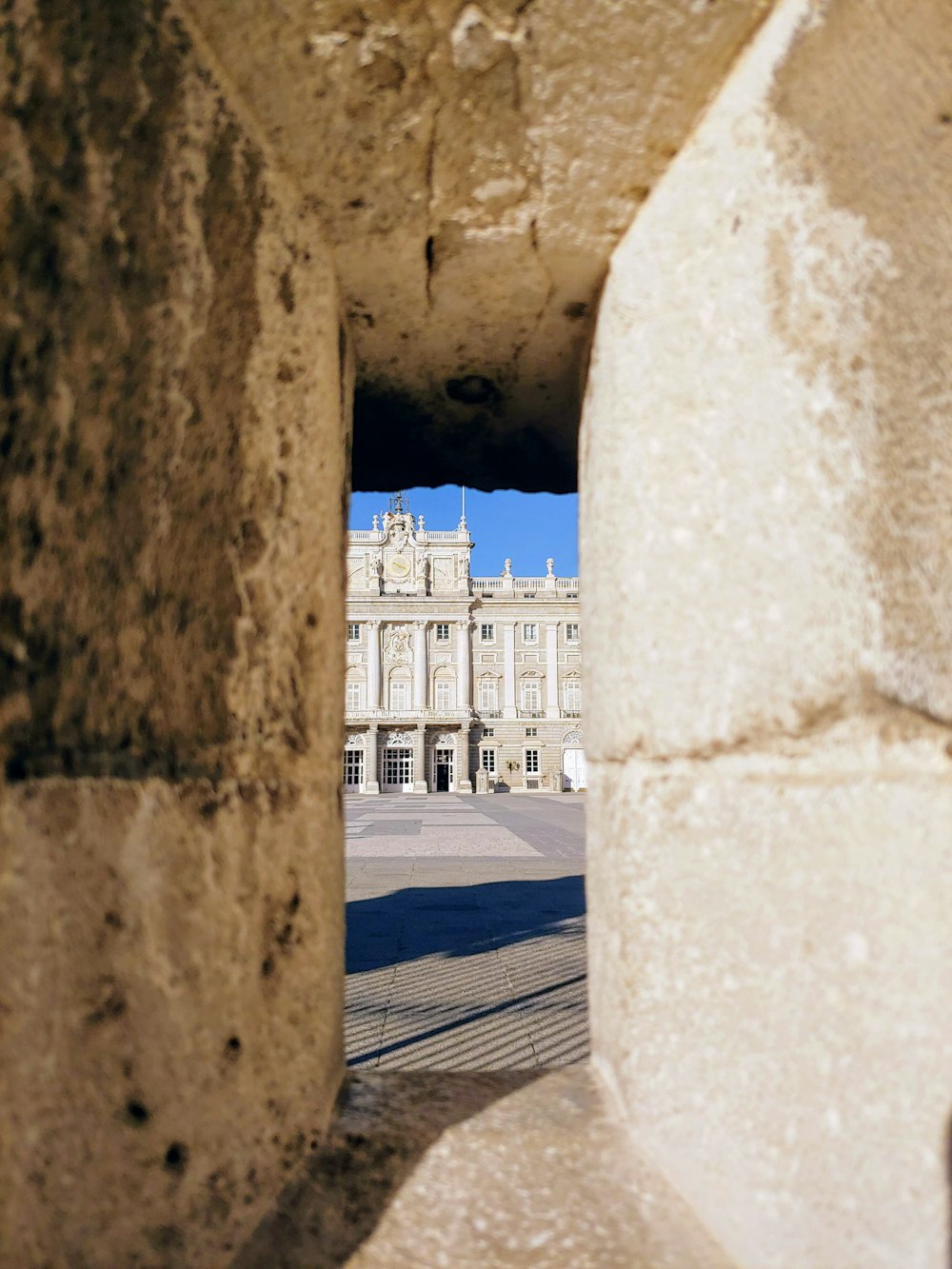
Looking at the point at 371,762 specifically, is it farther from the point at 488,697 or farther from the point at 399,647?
the point at 488,697

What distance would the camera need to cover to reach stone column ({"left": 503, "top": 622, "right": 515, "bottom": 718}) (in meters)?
41.3

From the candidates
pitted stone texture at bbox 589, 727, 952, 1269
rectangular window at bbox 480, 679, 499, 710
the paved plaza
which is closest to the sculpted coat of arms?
rectangular window at bbox 480, 679, 499, 710

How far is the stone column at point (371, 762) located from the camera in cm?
3991

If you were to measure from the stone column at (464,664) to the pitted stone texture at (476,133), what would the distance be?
39.9m

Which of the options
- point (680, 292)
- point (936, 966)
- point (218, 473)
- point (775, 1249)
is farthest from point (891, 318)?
point (775, 1249)

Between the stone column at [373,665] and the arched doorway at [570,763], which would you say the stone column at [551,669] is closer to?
the arched doorway at [570,763]

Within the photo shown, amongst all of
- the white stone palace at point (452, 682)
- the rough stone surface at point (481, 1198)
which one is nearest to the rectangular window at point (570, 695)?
the white stone palace at point (452, 682)

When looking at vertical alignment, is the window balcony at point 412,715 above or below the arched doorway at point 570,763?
above

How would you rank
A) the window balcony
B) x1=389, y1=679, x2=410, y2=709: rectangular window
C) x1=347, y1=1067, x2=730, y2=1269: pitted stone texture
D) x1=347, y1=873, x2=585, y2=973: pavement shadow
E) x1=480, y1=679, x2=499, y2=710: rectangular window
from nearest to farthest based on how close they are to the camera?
x1=347, y1=1067, x2=730, y2=1269: pitted stone texture
x1=347, y1=873, x2=585, y2=973: pavement shadow
the window balcony
x1=389, y1=679, x2=410, y2=709: rectangular window
x1=480, y1=679, x2=499, y2=710: rectangular window

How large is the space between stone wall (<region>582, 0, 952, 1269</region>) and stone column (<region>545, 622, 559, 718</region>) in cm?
4035

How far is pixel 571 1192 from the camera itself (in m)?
0.90

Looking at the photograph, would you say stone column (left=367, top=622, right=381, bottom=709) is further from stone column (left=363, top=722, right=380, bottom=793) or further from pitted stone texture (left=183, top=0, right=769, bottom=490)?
pitted stone texture (left=183, top=0, right=769, bottom=490)

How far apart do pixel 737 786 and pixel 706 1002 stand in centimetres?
22

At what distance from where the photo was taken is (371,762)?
4006 cm
